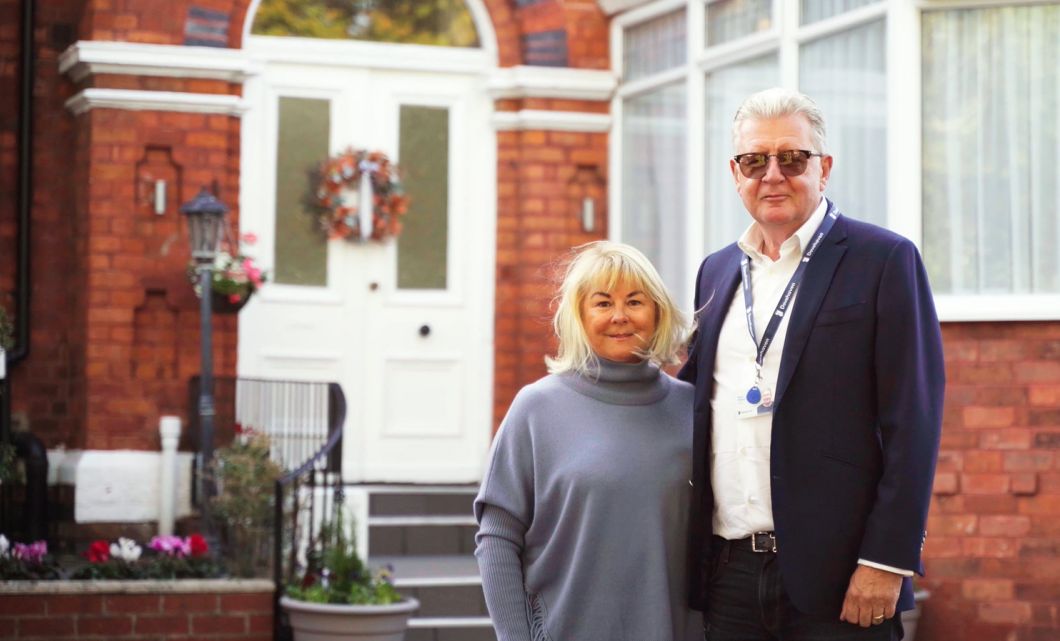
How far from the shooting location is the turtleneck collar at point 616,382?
3270 mm

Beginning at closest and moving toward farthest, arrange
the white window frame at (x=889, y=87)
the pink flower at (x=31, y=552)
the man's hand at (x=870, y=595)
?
the man's hand at (x=870, y=595) → the white window frame at (x=889, y=87) → the pink flower at (x=31, y=552)

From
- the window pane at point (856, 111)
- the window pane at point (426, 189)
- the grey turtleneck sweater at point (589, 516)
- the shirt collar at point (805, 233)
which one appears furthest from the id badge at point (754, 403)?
the window pane at point (426, 189)

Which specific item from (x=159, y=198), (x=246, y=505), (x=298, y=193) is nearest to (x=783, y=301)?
(x=246, y=505)

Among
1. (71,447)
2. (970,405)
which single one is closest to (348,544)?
(71,447)

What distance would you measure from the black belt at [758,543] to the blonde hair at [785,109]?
0.76 m

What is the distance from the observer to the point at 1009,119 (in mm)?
7254

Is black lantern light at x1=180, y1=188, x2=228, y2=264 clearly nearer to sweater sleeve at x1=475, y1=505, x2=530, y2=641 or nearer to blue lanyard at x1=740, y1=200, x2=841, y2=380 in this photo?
sweater sleeve at x1=475, y1=505, x2=530, y2=641

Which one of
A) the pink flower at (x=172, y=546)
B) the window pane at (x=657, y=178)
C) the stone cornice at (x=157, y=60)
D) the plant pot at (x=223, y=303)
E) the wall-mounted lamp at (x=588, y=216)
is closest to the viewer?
the pink flower at (x=172, y=546)

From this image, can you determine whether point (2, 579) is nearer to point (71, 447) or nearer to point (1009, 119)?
point (71, 447)

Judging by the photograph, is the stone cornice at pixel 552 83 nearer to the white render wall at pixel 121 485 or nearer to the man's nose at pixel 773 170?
the white render wall at pixel 121 485

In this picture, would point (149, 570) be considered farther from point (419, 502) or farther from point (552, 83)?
point (552, 83)

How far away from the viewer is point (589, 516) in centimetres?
316

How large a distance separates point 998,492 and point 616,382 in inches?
166

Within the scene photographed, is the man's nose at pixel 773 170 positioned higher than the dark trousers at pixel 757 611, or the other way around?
the man's nose at pixel 773 170
